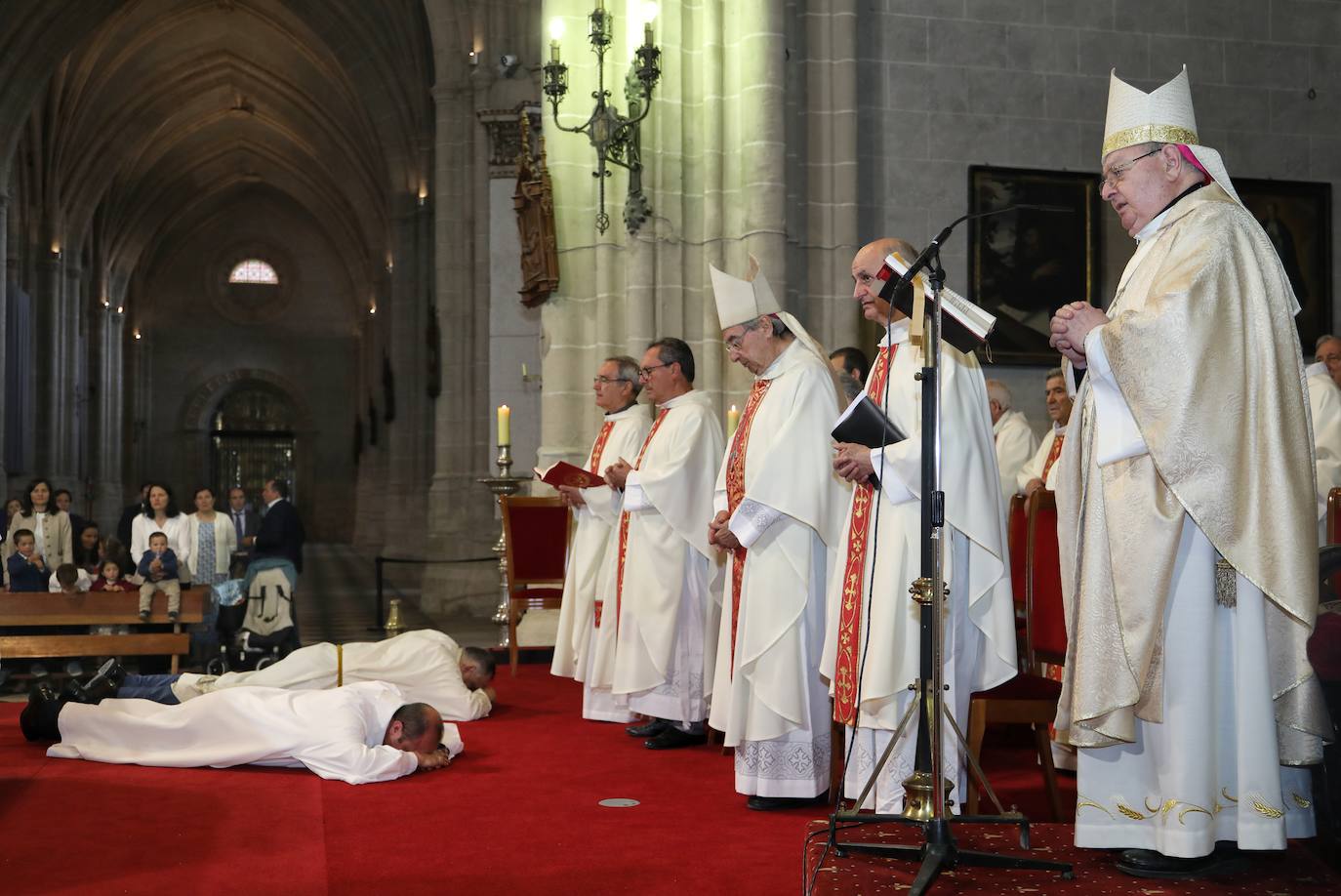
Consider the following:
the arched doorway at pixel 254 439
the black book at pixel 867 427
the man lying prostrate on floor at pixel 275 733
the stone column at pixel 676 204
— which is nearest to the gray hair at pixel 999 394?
the stone column at pixel 676 204

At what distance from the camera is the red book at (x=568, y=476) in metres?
7.11

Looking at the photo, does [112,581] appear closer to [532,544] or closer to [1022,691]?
[532,544]

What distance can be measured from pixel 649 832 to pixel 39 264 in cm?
2451

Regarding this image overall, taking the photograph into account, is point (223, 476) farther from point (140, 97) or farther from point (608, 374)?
point (608, 374)

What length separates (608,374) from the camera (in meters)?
7.35

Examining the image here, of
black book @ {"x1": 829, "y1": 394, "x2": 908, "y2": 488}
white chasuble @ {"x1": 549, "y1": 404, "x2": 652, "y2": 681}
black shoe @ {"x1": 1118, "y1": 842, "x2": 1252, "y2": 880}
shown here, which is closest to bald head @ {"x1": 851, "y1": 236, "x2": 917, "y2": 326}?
black book @ {"x1": 829, "y1": 394, "x2": 908, "y2": 488}

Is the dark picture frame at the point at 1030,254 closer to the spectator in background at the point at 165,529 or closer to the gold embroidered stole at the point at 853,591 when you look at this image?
the gold embroidered stole at the point at 853,591

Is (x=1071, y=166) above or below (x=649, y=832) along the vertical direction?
above

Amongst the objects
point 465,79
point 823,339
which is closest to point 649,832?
point 823,339

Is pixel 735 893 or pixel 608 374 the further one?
pixel 608 374

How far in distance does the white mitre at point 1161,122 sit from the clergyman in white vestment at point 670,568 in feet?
10.6

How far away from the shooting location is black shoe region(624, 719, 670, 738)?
6418mm

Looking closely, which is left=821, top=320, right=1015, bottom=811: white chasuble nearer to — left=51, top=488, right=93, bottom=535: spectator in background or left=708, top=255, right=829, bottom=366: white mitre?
left=708, top=255, right=829, bottom=366: white mitre

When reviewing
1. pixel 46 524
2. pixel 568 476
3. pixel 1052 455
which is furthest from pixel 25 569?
pixel 1052 455
